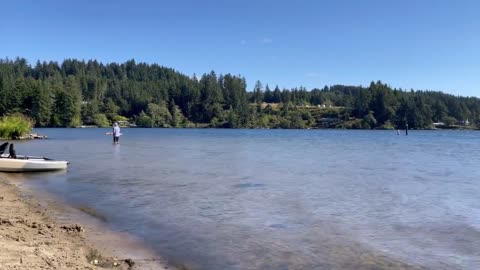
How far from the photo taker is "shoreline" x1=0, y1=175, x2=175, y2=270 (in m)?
8.67

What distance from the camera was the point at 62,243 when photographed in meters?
10.4

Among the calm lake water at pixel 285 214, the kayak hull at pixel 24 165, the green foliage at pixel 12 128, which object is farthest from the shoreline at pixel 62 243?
the green foliage at pixel 12 128

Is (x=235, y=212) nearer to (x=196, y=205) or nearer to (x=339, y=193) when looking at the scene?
(x=196, y=205)

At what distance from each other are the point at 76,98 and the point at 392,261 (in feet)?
544

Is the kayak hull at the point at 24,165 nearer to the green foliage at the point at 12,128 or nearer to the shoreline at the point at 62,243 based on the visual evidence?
the shoreline at the point at 62,243

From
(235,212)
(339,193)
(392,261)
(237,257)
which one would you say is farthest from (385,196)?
(237,257)

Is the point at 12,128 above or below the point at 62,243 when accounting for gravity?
above

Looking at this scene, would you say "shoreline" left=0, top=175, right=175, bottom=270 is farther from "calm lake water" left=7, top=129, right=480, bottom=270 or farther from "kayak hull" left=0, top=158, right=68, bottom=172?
"kayak hull" left=0, top=158, right=68, bottom=172

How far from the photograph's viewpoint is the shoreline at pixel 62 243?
867cm

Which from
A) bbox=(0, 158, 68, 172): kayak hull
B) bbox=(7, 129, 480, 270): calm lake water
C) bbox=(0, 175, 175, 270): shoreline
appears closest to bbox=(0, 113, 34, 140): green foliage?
bbox=(7, 129, 480, 270): calm lake water

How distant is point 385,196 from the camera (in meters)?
21.2

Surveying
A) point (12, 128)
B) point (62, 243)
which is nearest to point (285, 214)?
point (62, 243)

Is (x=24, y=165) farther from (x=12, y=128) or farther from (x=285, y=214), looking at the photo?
(x=12, y=128)

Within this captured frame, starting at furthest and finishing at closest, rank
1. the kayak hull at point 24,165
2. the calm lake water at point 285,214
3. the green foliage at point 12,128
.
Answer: the green foliage at point 12,128
the kayak hull at point 24,165
the calm lake water at point 285,214
